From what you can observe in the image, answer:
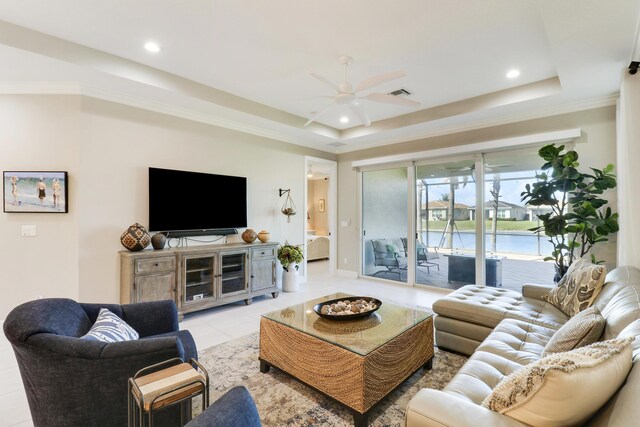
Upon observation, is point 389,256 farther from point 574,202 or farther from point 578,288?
point 578,288

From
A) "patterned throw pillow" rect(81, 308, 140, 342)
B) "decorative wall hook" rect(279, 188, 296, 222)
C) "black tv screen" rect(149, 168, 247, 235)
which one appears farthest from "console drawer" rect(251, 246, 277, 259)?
"patterned throw pillow" rect(81, 308, 140, 342)

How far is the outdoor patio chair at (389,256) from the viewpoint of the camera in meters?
5.66

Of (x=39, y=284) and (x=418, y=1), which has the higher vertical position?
(x=418, y=1)

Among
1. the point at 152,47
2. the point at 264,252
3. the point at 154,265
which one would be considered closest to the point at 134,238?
the point at 154,265

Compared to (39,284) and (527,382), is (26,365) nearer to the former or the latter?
(527,382)

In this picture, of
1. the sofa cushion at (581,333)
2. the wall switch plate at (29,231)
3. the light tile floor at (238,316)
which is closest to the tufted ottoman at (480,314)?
the sofa cushion at (581,333)

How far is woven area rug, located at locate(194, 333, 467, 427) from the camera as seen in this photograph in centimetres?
189

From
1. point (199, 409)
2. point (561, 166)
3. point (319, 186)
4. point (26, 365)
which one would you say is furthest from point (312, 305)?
point (319, 186)

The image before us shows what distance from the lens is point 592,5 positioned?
2.05m

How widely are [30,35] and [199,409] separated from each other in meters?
3.44

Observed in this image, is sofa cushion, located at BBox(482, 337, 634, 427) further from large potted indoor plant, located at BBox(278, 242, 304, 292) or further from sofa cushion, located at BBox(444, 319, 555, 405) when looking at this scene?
large potted indoor plant, located at BBox(278, 242, 304, 292)

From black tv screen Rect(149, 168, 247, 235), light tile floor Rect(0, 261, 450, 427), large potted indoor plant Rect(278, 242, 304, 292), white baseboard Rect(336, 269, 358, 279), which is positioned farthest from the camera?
white baseboard Rect(336, 269, 358, 279)

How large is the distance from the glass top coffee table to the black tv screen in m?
2.28

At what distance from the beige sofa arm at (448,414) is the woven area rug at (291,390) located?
0.91 meters
